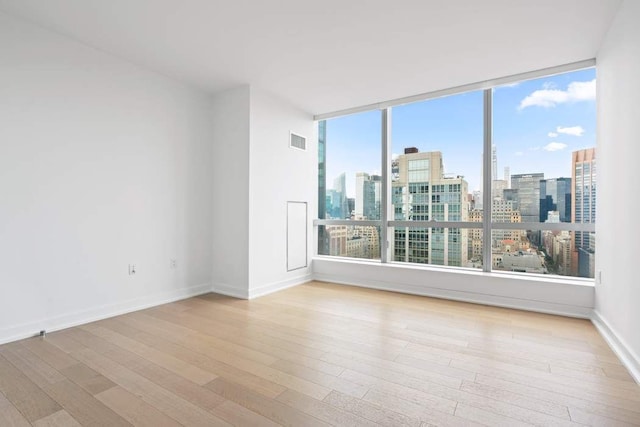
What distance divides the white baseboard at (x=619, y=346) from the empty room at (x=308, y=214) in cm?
3

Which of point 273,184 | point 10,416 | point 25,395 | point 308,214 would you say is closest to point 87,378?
point 25,395

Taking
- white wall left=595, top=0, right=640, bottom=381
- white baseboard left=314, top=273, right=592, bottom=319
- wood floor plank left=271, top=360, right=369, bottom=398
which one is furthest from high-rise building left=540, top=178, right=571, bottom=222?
wood floor plank left=271, top=360, right=369, bottom=398

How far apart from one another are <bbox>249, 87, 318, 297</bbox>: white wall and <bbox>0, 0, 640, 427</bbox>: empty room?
0.03 meters

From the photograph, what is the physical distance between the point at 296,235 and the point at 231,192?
1184mm

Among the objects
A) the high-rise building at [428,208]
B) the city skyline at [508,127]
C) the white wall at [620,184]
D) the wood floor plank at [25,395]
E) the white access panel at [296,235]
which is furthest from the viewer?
the white access panel at [296,235]

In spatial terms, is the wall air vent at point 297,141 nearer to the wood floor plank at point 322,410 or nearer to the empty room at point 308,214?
the empty room at point 308,214

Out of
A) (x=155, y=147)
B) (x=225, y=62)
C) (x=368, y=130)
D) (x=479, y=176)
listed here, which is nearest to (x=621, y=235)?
(x=479, y=176)

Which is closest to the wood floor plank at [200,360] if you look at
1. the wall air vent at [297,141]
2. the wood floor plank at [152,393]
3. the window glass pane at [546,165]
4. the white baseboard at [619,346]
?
the wood floor plank at [152,393]

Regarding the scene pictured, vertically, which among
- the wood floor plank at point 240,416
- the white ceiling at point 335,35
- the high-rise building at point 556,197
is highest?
the white ceiling at point 335,35

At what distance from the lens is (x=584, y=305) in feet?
10.6

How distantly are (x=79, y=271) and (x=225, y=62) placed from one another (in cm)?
251

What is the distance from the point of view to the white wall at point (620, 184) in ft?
7.27

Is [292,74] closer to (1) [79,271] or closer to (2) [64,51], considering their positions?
(2) [64,51]

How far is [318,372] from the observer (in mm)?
2127
